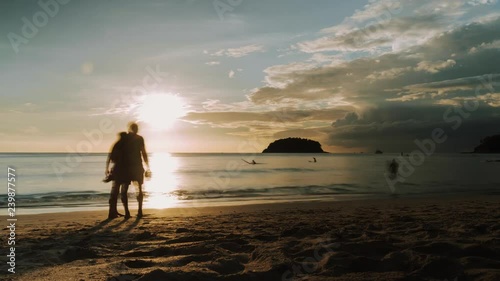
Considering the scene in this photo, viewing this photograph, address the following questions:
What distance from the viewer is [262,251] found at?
18.0 ft

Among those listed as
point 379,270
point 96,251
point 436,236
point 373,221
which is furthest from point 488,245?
point 96,251

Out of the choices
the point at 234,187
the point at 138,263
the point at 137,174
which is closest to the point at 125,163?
the point at 137,174

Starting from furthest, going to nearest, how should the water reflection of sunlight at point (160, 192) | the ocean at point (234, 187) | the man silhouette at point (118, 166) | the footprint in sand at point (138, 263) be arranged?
the ocean at point (234, 187)
the water reflection of sunlight at point (160, 192)
the man silhouette at point (118, 166)
the footprint in sand at point (138, 263)

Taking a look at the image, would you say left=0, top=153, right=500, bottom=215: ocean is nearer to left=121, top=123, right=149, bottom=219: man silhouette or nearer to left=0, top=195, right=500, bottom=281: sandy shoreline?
left=121, top=123, right=149, bottom=219: man silhouette

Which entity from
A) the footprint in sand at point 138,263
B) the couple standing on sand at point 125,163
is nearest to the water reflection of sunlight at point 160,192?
the couple standing on sand at point 125,163

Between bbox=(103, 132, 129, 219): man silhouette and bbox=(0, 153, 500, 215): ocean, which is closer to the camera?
bbox=(103, 132, 129, 219): man silhouette

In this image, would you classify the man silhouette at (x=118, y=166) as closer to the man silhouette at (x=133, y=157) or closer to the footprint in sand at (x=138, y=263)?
the man silhouette at (x=133, y=157)

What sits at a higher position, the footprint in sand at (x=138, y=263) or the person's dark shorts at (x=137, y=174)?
the person's dark shorts at (x=137, y=174)

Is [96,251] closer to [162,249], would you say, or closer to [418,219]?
[162,249]

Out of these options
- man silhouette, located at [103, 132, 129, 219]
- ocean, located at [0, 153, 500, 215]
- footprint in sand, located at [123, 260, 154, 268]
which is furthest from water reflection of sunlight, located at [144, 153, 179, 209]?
footprint in sand, located at [123, 260, 154, 268]

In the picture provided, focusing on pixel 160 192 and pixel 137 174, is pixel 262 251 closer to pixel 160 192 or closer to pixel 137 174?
pixel 137 174

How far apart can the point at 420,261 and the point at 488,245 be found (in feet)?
4.84

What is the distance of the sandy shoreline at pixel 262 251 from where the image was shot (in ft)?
14.5

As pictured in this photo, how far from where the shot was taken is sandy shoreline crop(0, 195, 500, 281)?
Answer: 14.5 feet
